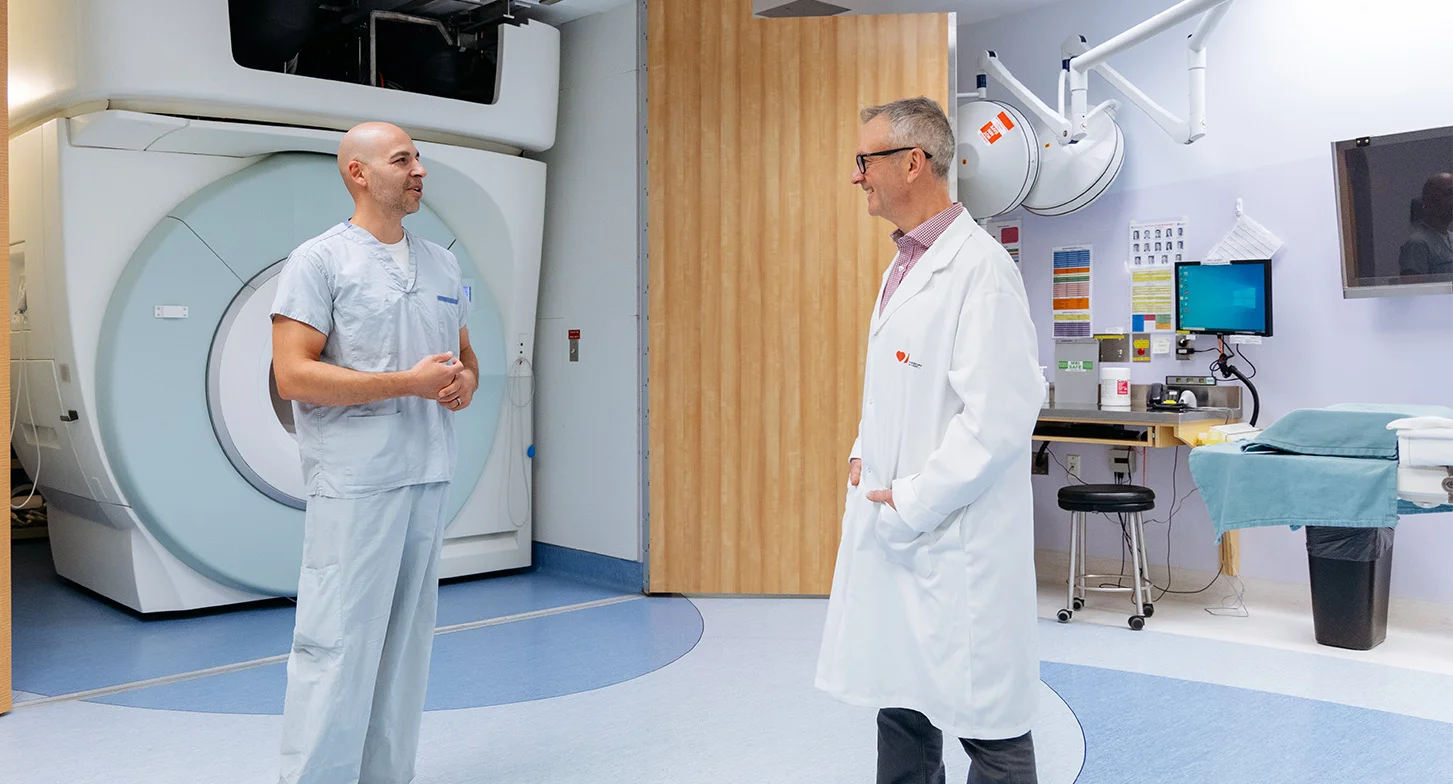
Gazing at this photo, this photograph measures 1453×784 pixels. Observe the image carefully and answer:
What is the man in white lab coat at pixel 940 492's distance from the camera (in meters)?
1.79

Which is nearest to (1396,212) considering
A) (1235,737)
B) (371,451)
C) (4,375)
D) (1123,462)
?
(1123,462)

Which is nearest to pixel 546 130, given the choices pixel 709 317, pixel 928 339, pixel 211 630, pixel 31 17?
pixel 709 317

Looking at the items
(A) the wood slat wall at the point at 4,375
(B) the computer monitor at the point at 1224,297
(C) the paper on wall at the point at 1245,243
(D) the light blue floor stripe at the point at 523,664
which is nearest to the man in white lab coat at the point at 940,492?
(D) the light blue floor stripe at the point at 523,664

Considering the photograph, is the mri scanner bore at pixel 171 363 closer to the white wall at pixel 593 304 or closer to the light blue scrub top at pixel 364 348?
the white wall at pixel 593 304

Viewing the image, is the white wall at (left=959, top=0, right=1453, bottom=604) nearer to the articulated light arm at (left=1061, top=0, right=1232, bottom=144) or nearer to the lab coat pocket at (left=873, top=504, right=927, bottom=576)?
the articulated light arm at (left=1061, top=0, right=1232, bottom=144)

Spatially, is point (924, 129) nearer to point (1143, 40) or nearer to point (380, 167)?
point (380, 167)

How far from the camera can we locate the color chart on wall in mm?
5117

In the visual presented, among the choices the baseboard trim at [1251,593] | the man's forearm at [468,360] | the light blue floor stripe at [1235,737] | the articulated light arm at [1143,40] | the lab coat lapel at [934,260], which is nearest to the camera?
the lab coat lapel at [934,260]

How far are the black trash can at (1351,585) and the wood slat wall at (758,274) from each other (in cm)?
175

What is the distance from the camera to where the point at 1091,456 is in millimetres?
5133

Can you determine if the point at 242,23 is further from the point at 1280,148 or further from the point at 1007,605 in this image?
the point at 1280,148

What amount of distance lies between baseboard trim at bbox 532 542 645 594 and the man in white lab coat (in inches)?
106

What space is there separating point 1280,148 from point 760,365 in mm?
2303

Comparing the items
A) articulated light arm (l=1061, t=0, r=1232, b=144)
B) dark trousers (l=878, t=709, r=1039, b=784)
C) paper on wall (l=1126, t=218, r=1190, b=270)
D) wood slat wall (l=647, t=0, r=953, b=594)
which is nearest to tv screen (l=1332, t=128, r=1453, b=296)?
articulated light arm (l=1061, t=0, r=1232, b=144)
